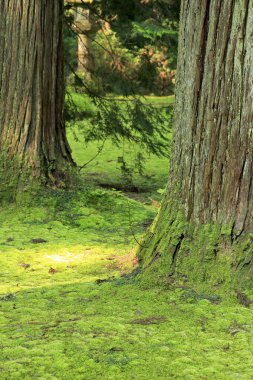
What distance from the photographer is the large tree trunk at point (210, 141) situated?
3.21m

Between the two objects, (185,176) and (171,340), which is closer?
(171,340)

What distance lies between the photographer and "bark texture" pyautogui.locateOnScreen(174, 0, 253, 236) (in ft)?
10.5

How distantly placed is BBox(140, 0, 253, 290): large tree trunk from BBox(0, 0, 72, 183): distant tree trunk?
2538mm

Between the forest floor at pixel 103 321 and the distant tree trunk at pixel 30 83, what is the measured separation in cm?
118

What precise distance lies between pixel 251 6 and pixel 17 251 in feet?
7.49

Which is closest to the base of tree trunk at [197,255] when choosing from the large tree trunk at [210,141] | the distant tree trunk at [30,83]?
the large tree trunk at [210,141]

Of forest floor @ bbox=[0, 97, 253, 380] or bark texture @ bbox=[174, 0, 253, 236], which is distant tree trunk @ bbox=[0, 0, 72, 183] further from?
bark texture @ bbox=[174, 0, 253, 236]

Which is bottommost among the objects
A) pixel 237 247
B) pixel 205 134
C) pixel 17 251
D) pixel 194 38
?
pixel 17 251

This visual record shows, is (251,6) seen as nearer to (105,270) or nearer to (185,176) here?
(185,176)

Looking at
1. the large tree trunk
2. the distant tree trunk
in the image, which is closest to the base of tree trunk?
the large tree trunk

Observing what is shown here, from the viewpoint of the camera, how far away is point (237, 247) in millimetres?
3264

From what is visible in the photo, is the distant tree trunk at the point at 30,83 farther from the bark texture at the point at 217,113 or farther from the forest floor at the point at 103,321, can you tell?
the bark texture at the point at 217,113

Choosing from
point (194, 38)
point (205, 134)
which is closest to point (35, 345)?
point (205, 134)

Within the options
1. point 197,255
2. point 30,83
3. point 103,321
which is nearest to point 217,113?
point 197,255
